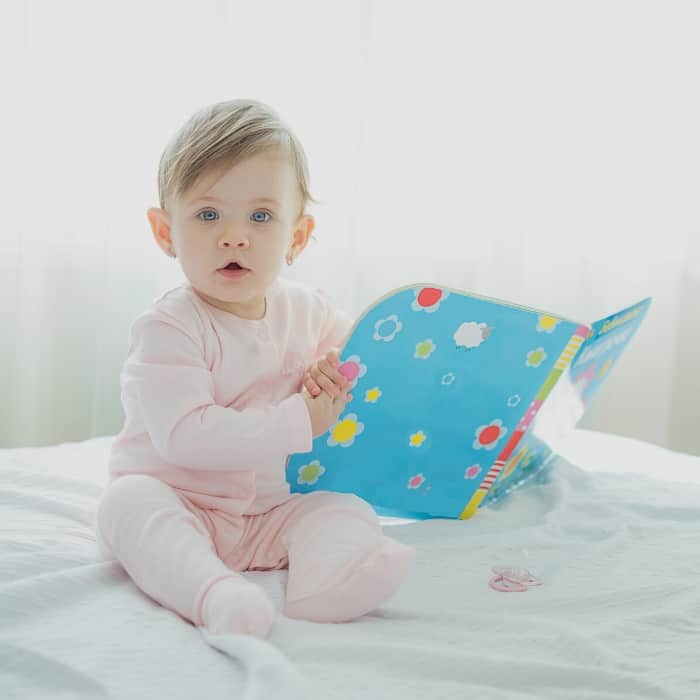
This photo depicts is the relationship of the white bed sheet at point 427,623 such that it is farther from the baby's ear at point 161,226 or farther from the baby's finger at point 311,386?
the baby's ear at point 161,226

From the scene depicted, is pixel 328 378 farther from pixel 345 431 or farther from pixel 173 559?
pixel 173 559

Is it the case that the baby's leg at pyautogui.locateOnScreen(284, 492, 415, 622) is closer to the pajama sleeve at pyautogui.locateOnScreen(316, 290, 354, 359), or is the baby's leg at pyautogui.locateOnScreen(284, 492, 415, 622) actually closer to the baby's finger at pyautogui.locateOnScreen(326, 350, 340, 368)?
the baby's finger at pyautogui.locateOnScreen(326, 350, 340, 368)

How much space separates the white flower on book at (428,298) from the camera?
979 millimetres

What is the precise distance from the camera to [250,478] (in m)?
1.02

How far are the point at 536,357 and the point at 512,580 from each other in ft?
0.91

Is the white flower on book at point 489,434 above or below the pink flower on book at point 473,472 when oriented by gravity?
above

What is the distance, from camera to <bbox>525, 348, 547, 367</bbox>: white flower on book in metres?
1.08

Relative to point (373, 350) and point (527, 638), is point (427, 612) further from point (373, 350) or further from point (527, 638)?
point (373, 350)

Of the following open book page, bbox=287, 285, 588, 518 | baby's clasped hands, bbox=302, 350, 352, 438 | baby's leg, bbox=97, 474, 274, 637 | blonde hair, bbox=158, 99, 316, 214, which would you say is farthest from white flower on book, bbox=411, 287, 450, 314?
baby's leg, bbox=97, 474, 274, 637

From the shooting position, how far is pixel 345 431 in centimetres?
105

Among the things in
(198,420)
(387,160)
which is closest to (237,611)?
(198,420)

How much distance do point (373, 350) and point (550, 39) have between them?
1.44 metres

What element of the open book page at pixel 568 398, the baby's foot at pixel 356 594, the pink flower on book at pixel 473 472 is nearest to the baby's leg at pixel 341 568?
the baby's foot at pixel 356 594

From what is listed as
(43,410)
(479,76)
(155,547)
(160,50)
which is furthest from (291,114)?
(155,547)
